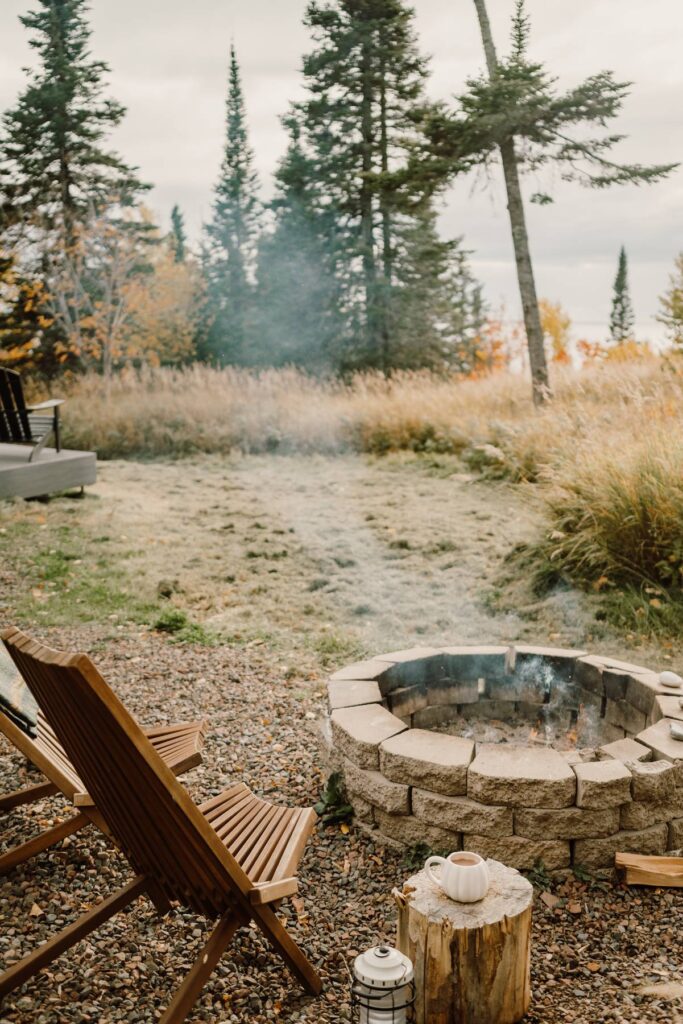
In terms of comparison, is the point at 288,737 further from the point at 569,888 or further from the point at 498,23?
the point at 498,23

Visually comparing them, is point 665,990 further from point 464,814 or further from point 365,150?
point 365,150

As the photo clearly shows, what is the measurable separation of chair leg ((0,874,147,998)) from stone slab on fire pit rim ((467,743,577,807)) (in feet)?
3.17

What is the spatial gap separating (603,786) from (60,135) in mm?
14660

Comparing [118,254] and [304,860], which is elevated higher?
[118,254]

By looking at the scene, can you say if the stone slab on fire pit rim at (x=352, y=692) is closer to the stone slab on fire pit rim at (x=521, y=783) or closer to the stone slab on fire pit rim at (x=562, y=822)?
the stone slab on fire pit rim at (x=521, y=783)

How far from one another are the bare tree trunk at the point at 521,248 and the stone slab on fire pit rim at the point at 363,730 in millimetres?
7108

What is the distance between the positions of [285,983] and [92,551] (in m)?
4.09

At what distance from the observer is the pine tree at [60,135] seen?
13352 mm

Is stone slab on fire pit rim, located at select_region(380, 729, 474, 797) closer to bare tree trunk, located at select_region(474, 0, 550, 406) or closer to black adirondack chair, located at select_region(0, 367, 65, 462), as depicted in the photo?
black adirondack chair, located at select_region(0, 367, 65, 462)

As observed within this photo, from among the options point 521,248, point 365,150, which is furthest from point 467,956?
point 365,150

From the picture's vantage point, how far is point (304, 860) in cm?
248

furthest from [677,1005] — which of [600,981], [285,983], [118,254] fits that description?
[118,254]

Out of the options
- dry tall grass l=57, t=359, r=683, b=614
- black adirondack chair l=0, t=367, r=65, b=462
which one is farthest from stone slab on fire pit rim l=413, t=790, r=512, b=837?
black adirondack chair l=0, t=367, r=65, b=462

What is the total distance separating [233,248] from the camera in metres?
20.4
